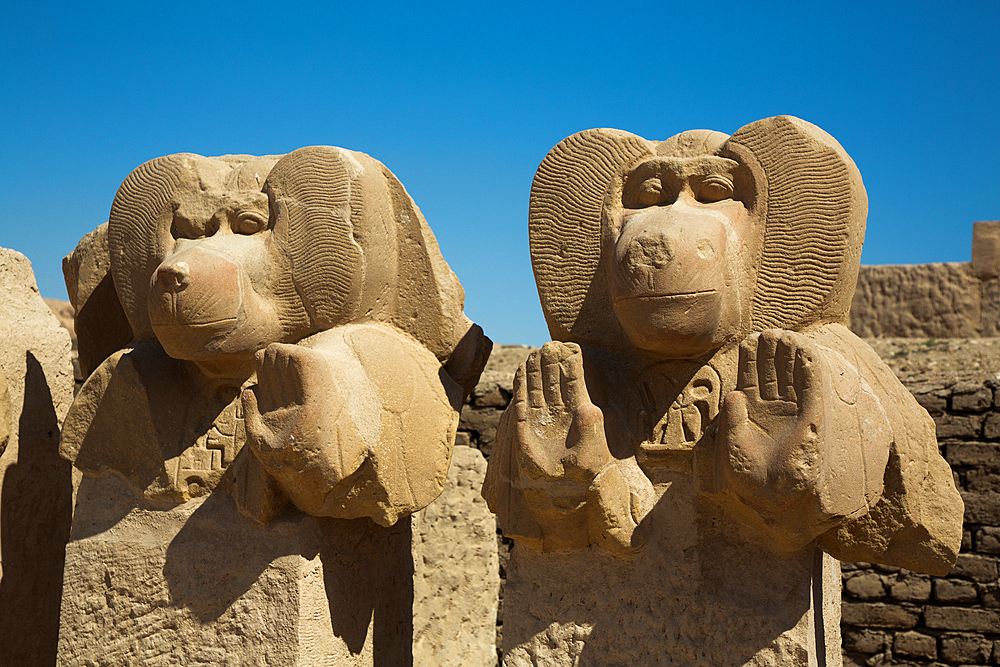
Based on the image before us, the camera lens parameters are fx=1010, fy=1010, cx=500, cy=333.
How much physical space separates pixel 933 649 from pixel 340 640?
326cm

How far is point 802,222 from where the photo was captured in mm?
2646

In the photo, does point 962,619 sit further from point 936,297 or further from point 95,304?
point 936,297

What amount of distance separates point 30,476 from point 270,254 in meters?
1.50

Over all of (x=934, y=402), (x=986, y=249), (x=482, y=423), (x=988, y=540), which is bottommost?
(x=988, y=540)

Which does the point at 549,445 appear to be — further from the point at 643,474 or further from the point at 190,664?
the point at 190,664

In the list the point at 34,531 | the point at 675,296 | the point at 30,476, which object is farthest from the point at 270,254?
the point at 34,531

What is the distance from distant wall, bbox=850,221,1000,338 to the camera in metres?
8.98

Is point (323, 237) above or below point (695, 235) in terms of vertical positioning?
above

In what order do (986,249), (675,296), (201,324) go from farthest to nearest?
(986,249), (201,324), (675,296)

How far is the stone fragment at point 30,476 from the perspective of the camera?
12.1 feet

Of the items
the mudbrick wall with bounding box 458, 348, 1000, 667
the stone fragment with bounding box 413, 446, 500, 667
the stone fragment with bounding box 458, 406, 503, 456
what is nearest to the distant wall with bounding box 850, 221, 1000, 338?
the mudbrick wall with bounding box 458, 348, 1000, 667

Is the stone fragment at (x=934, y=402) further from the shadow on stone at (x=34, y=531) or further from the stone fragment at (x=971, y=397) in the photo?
the shadow on stone at (x=34, y=531)

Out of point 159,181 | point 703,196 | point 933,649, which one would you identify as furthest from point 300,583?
point 933,649

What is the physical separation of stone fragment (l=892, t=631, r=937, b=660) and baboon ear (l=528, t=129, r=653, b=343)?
3.14 meters
